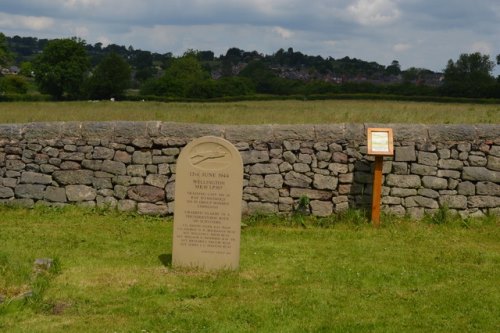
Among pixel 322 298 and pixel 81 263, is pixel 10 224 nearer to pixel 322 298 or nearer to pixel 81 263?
pixel 81 263

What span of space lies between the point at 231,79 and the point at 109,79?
12.2 m

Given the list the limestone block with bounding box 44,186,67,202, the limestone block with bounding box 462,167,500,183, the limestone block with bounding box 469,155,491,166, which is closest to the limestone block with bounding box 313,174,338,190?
the limestone block with bounding box 462,167,500,183

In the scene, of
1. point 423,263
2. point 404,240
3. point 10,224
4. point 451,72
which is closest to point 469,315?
point 423,263

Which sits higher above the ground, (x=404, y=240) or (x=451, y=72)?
(x=451, y=72)

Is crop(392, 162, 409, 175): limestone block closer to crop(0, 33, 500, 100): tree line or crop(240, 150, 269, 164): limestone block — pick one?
crop(240, 150, 269, 164): limestone block

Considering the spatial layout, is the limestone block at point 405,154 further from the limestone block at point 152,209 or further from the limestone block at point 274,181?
the limestone block at point 152,209

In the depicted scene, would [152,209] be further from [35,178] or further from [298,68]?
[298,68]

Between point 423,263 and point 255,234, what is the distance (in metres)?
2.65

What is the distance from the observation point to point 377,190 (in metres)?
9.98

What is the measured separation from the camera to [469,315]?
6.16 meters

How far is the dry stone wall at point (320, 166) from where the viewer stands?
1046 centimetres

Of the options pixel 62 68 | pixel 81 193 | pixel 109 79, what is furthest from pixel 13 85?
pixel 81 193

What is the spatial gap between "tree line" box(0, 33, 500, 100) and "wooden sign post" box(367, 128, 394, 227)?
1123 inches

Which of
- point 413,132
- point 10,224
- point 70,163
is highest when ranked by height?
point 413,132
